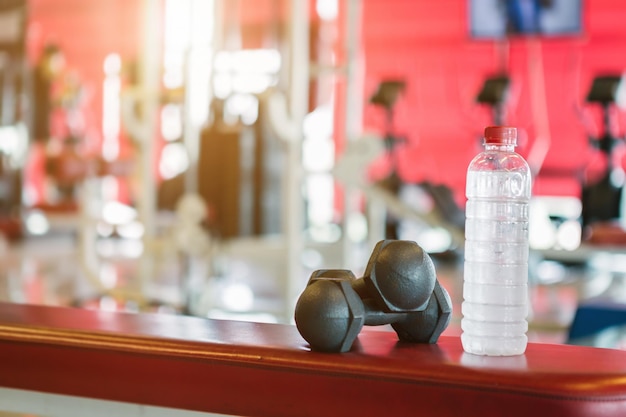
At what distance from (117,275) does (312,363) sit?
5262mm

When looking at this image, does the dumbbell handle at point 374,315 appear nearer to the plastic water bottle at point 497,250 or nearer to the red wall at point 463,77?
the plastic water bottle at point 497,250

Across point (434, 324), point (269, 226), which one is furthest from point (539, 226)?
point (434, 324)

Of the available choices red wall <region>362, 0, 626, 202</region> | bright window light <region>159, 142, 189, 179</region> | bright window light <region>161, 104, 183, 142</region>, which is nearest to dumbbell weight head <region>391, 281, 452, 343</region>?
red wall <region>362, 0, 626, 202</region>

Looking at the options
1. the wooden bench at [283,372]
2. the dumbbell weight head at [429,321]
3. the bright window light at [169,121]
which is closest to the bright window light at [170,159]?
the bright window light at [169,121]

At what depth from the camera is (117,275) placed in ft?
20.5

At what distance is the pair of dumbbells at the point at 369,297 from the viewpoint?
1179mm

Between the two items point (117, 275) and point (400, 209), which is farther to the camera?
point (117, 275)

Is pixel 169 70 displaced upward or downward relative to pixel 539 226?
upward

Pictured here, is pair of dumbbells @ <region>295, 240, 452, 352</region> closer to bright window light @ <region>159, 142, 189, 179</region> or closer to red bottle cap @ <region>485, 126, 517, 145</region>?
red bottle cap @ <region>485, 126, 517, 145</region>

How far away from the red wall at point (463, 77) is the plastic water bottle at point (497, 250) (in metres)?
5.77

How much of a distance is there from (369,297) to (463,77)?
22.6ft

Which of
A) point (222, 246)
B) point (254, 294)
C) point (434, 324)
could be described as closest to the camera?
point (434, 324)

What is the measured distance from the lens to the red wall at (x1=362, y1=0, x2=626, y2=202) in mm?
Answer: 7359

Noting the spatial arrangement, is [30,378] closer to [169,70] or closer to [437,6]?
[169,70]
